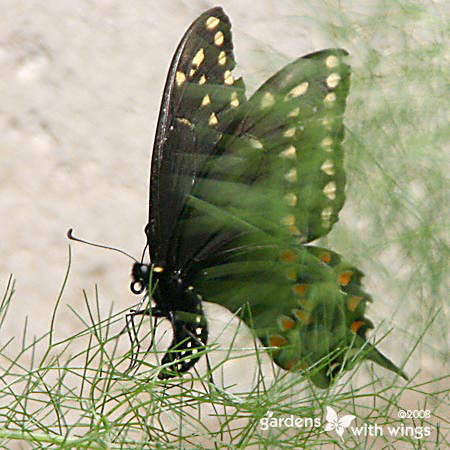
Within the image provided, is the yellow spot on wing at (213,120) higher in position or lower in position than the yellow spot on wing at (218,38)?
lower

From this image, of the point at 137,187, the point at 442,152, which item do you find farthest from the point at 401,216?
the point at 137,187

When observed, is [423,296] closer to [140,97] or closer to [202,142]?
[202,142]

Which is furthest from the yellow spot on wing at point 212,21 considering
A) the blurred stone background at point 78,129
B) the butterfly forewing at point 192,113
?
the blurred stone background at point 78,129

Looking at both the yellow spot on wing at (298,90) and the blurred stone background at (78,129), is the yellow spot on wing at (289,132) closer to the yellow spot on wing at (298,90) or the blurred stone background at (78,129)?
the yellow spot on wing at (298,90)

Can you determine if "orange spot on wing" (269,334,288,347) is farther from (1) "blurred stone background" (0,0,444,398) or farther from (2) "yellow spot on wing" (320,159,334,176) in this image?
(1) "blurred stone background" (0,0,444,398)

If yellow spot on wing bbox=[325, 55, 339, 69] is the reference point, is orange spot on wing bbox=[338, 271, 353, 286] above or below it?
below

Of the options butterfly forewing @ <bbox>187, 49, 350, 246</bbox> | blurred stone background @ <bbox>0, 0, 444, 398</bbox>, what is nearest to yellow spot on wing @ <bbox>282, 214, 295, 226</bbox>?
butterfly forewing @ <bbox>187, 49, 350, 246</bbox>
